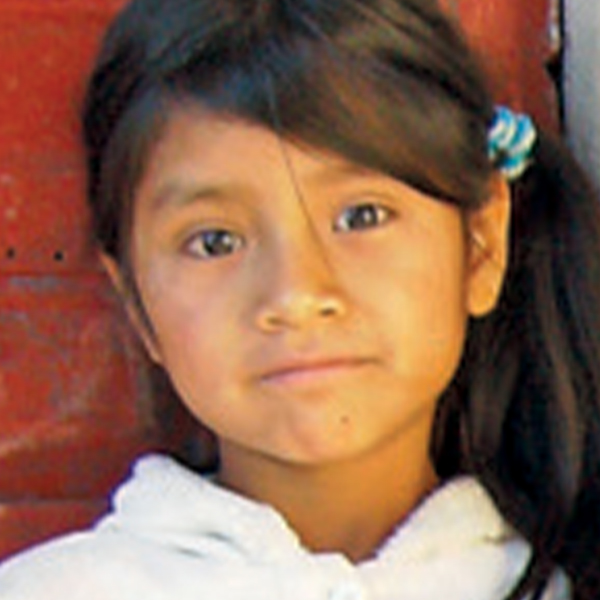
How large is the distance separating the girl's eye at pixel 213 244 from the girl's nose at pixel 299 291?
0.06 meters

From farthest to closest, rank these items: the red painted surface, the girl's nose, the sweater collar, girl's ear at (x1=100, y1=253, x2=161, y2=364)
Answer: the red painted surface
girl's ear at (x1=100, y1=253, x2=161, y2=364)
the sweater collar
the girl's nose

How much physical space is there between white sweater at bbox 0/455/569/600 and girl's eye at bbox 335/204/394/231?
29 cm

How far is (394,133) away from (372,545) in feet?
1.38

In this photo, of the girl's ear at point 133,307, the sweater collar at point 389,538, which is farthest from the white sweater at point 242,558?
the girl's ear at point 133,307

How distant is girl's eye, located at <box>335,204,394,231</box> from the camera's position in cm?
202

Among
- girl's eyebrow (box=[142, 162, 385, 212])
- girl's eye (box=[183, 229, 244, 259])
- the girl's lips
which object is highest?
girl's eyebrow (box=[142, 162, 385, 212])

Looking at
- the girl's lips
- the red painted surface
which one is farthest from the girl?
the red painted surface

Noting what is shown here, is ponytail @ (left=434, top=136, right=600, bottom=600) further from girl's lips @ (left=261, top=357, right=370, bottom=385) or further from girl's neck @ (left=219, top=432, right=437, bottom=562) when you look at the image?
girl's lips @ (left=261, top=357, right=370, bottom=385)

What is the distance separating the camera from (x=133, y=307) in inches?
86.6

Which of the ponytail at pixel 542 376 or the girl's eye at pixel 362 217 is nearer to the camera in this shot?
the girl's eye at pixel 362 217

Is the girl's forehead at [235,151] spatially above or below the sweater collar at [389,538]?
above

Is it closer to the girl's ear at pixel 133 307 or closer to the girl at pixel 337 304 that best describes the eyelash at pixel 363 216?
the girl at pixel 337 304

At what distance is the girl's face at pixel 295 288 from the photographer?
198 cm

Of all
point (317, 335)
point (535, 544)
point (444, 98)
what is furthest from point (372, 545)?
point (444, 98)
